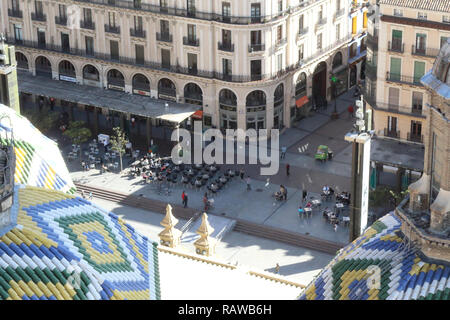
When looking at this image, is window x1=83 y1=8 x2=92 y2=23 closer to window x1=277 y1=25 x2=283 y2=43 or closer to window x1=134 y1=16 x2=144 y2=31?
window x1=134 y1=16 x2=144 y2=31

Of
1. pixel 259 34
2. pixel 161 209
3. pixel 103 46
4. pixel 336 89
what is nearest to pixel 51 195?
pixel 161 209

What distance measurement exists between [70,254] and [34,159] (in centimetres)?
1519

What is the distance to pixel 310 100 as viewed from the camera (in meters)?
110

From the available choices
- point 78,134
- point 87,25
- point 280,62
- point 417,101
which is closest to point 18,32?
point 87,25

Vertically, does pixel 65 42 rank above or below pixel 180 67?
above

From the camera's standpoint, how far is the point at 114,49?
107 metres

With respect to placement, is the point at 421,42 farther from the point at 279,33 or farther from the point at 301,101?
the point at 301,101

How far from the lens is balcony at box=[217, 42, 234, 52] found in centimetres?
9894

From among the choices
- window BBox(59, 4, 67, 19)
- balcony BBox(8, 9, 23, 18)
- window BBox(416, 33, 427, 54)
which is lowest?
balcony BBox(8, 9, 23, 18)

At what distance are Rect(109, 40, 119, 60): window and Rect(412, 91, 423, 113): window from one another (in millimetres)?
34306

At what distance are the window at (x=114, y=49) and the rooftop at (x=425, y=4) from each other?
3257 centimetres

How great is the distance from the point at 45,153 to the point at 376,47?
43.3m

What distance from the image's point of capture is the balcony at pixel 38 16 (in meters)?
110

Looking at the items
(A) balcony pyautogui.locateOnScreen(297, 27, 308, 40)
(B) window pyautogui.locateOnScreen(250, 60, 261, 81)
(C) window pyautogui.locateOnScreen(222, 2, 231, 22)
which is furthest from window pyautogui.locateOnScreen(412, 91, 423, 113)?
(C) window pyautogui.locateOnScreen(222, 2, 231, 22)
